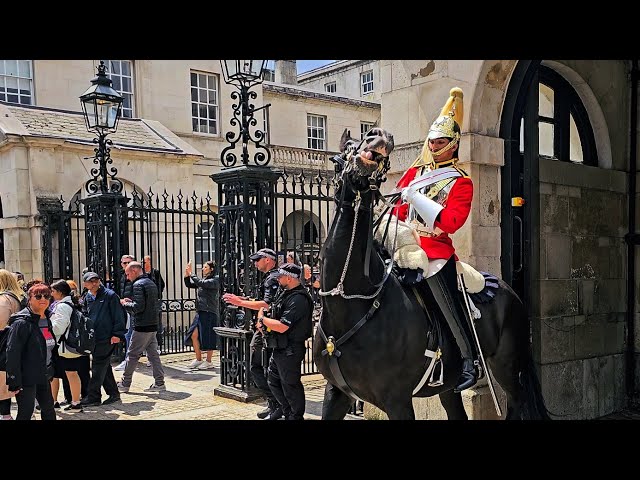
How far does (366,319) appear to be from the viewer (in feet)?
12.9

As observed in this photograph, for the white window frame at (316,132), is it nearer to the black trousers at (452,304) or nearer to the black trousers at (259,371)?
the black trousers at (259,371)

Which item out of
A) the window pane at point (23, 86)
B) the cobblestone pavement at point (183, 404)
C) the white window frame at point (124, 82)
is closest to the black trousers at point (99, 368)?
the cobblestone pavement at point (183, 404)

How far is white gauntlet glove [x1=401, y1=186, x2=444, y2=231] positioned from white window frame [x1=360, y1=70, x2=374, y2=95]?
24.9 metres

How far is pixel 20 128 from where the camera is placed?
13648mm

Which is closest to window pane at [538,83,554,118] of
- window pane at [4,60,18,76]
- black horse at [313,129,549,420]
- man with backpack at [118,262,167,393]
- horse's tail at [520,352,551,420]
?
horse's tail at [520,352,551,420]

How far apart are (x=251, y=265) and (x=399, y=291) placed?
12.4ft

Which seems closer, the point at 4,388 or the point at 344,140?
the point at 344,140

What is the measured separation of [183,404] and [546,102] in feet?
19.3

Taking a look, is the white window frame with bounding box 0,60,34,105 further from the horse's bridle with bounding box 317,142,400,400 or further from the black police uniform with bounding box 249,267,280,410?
the horse's bridle with bounding box 317,142,400,400

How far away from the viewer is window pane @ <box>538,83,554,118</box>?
7.05 m

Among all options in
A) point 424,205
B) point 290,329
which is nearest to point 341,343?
point 424,205

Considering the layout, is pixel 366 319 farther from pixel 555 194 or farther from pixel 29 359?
pixel 555 194

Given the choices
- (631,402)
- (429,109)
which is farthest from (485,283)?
(631,402)
